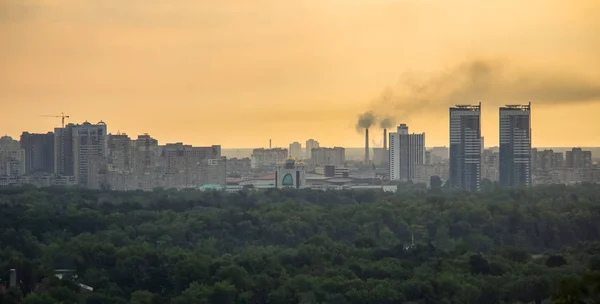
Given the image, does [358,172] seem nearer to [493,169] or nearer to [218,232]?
[493,169]

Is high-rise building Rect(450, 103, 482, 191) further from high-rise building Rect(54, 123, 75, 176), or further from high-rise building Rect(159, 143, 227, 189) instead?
high-rise building Rect(54, 123, 75, 176)

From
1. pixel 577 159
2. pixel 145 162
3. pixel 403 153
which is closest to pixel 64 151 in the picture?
pixel 145 162

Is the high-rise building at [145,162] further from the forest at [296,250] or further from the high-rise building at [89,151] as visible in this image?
the forest at [296,250]

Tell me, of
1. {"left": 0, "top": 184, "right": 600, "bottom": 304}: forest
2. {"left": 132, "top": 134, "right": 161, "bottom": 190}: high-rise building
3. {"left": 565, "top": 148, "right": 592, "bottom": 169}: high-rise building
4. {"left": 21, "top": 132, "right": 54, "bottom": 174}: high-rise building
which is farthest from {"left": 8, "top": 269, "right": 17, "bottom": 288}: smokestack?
{"left": 565, "top": 148, "right": 592, "bottom": 169}: high-rise building

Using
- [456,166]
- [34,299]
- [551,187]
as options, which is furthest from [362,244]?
[456,166]

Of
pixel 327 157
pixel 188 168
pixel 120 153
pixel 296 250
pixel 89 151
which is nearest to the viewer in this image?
pixel 296 250

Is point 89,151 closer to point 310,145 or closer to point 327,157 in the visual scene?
point 327,157

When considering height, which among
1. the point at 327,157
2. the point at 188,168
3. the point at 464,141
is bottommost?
the point at 188,168

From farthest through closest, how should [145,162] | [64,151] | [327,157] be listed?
1. [327,157]
2. [145,162]
3. [64,151]
